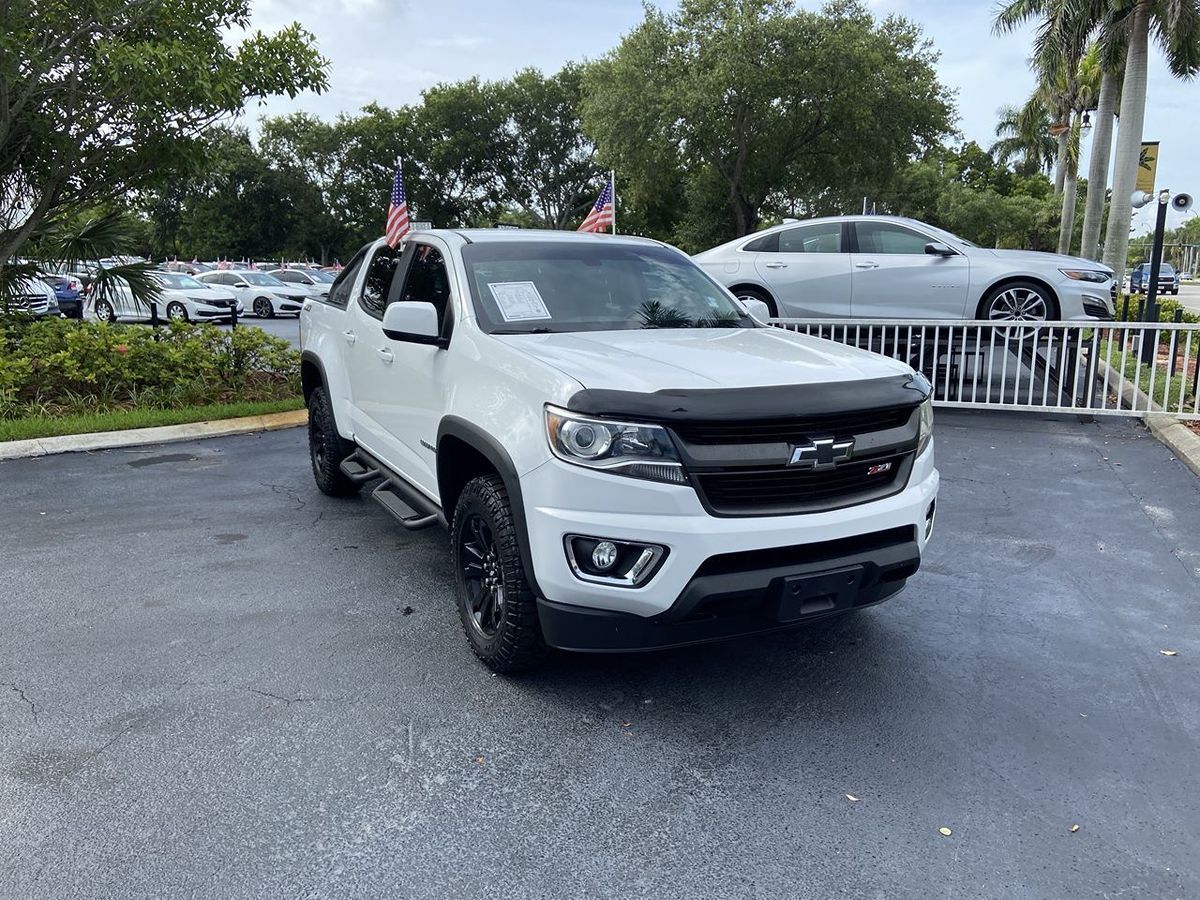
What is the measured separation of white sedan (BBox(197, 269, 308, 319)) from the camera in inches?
1053

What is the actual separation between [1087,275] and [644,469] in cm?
868

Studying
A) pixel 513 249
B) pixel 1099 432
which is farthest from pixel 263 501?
pixel 1099 432

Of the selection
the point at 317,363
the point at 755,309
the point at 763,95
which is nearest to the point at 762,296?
the point at 755,309

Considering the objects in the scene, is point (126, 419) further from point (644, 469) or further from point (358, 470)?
point (644, 469)

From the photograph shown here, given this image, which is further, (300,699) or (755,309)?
(755,309)

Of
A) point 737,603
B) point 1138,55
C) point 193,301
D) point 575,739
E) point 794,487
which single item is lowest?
point 575,739

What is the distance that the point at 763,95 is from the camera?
23859 mm

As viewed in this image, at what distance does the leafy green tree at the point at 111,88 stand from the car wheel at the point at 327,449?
12.6 ft

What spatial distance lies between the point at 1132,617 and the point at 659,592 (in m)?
2.70

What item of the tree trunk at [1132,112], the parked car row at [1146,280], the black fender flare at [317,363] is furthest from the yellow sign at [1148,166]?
the black fender flare at [317,363]

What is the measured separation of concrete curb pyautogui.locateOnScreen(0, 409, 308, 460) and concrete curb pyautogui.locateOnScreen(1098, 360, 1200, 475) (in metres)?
7.88

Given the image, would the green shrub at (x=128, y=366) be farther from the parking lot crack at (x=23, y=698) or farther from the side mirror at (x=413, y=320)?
the side mirror at (x=413, y=320)

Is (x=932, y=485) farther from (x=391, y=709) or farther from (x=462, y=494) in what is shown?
(x=391, y=709)

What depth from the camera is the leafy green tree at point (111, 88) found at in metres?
8.07
